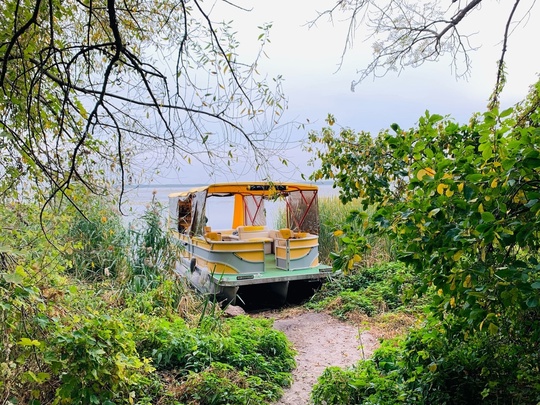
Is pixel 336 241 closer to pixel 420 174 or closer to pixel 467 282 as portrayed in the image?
pixel 420 174

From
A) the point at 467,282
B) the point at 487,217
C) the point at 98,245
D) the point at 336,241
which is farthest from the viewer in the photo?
the point at 336,241

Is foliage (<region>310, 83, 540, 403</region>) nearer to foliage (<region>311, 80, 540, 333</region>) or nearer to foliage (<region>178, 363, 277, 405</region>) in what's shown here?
foliage (<region>311, 80, 540, 333</region>)

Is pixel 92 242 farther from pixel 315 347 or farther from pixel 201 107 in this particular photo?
pixel 201 107

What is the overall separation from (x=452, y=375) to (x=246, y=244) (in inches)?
242

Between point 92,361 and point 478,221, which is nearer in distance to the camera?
point 478,221

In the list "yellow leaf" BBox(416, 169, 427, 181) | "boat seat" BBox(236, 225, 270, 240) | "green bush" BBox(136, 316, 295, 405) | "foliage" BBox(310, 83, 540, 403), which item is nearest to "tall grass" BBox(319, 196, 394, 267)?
"boat seat" BBox(236, 225, 270, 240)

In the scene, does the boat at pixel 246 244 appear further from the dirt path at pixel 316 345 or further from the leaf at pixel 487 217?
the leaf at pixel 487 217

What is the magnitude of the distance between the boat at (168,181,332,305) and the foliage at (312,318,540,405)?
14.5 feet

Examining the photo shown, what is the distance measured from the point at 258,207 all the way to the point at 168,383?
7.84 meters

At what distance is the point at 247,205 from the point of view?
38.2 ft

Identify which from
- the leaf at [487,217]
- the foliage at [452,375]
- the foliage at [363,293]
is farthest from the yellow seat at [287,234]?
the leaf at [487,217]

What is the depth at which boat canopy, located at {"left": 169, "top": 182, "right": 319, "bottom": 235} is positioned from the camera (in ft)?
30.5

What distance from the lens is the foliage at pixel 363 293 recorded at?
784 cm

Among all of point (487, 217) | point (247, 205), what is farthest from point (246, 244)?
point (487, 217)
